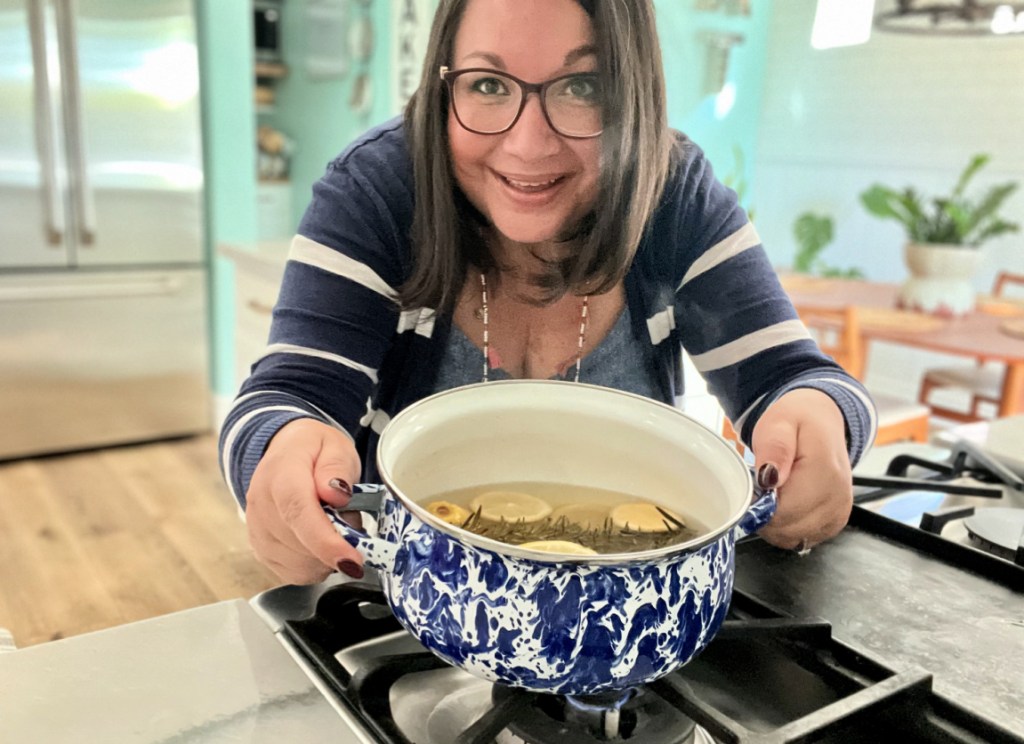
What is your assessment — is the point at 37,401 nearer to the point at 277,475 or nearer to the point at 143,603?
the point at 143,603

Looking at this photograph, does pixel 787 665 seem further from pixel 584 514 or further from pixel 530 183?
pixel 530 183

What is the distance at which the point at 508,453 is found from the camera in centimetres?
54

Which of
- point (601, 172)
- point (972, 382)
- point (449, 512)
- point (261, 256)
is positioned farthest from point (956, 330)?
point (449, 512)

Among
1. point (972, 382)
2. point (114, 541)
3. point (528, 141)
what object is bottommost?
point (114, 541)

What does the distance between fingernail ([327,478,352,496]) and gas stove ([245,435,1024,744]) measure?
0.10 m

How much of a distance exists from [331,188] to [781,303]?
419 mm

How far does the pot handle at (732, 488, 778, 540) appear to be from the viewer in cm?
42

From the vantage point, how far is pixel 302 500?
1.52 feet

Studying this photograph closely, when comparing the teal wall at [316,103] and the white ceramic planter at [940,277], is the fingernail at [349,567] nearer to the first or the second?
the white ceramic planter at [940,277]

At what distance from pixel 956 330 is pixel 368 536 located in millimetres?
2367

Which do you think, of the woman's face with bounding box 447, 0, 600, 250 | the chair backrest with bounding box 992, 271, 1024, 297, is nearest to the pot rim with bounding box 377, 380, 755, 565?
the woman's face with bounding box 447, 0, 600, 250

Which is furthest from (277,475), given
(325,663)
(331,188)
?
(331,188)

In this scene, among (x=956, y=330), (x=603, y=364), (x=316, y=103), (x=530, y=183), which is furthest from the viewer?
(x=316, y=103)

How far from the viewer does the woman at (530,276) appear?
0.60 metres
